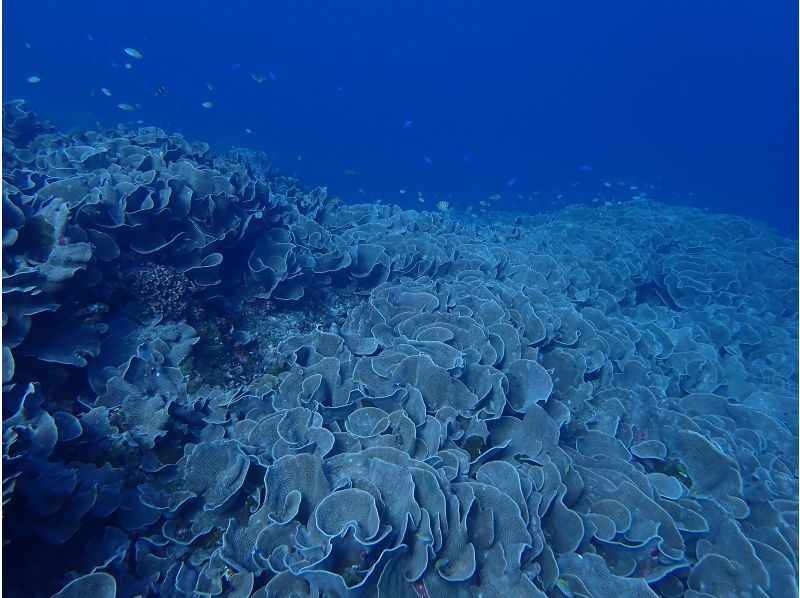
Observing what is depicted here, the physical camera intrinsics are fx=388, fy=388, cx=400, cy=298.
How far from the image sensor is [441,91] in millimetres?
121000

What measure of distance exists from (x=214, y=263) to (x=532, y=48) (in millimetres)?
171465

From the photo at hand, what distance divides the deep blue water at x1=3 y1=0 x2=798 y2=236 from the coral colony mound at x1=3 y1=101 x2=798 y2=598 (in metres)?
24.9

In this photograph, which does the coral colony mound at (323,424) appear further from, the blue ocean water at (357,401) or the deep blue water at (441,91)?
the deep blue water at (441,91)

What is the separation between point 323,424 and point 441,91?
135m

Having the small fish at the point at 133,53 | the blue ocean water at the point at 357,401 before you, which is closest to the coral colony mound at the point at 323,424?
the blue ocean water at the point at 357,401

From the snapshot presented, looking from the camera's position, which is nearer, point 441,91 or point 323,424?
point 323,424

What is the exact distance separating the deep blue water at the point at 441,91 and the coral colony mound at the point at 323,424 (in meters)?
24.9

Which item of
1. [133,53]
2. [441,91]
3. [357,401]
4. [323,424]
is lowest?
[323,424]

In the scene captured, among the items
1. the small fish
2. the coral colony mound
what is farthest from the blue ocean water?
the small fish

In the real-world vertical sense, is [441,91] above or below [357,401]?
above

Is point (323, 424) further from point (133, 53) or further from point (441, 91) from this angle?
point (441, 91)

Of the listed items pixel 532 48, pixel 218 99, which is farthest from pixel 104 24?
pixel 532 48

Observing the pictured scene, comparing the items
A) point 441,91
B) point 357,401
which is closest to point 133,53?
point 357,401

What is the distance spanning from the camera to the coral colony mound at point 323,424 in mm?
2904
